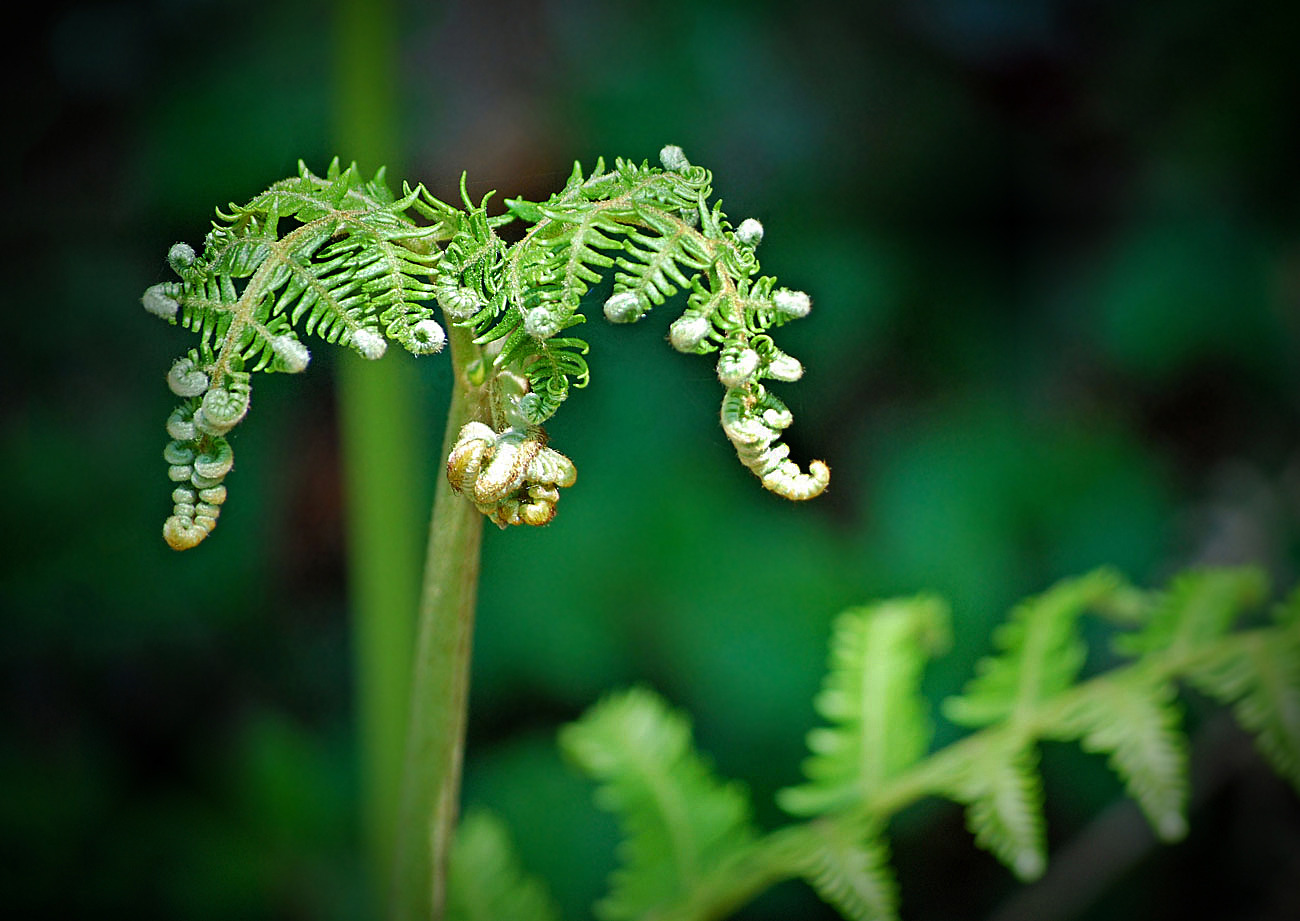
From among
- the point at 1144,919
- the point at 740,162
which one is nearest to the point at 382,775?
the point at 740,162

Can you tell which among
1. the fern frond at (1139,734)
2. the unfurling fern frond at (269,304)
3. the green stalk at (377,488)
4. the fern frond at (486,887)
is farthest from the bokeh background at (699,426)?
the unfurling fern frond at (269,304)

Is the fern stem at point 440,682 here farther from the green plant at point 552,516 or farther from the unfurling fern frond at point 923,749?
the unfurling fern frond at point 923,749

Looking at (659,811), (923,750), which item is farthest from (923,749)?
(659,811)

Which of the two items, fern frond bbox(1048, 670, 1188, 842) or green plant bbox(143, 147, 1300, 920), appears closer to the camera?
green plant bbox(143, 147, 1300, 920)

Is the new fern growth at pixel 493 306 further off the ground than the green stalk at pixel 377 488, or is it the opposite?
the green stalk at pixel 377 488

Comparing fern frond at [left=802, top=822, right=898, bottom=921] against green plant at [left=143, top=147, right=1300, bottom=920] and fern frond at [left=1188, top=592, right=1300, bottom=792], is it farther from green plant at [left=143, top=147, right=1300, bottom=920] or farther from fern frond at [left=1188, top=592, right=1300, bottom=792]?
fern frond at [left=1188, top=592, right=1300, bottom=792]

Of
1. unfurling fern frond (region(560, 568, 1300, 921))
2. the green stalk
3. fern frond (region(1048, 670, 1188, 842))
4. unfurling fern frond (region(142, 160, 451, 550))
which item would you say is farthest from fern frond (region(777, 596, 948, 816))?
unfurling fern frond (region(142, 160, 451, 550))

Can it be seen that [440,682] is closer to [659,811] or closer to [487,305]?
[487,305]
